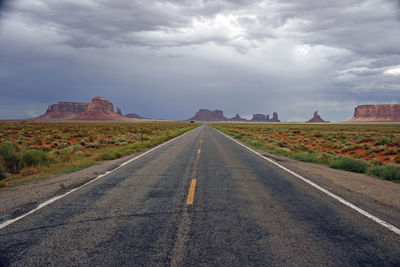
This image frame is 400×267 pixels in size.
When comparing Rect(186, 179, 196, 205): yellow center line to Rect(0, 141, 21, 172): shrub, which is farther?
Rect(0, 141, 21, 172): shrub

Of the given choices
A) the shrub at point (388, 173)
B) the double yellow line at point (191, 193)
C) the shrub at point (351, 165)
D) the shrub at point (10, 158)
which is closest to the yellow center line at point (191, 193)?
the double yellow line at point (191, 193)

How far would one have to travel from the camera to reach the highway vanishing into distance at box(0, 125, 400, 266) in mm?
2998

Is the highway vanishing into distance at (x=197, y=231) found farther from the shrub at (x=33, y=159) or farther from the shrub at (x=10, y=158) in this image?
the shrub at (x=33, y=159)

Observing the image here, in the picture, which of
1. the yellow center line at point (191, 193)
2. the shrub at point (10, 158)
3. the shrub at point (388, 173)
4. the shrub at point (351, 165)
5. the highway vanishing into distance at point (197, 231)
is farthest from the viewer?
the shrub at point (351, 165)

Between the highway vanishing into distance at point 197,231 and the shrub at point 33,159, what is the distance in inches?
226

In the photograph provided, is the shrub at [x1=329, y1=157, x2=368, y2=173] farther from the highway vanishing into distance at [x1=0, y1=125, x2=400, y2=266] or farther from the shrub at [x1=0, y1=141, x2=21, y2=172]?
the shrub at [x1=0, y1=141, x2=21, y2=172]

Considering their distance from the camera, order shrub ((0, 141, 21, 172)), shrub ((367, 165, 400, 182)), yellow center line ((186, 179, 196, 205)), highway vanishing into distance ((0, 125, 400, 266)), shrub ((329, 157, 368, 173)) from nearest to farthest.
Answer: highway vanishing into distance ((0, 125, 400, 266)), yellow center line ((186, 179, 196, 205)), shrub ((367, 165, 400, 182)), shrub ((0, 141, 21, 172)), shrub ((329, 157, 368, 173))

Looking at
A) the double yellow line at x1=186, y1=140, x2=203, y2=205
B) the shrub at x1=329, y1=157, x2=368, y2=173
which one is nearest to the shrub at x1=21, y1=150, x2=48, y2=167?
the double yellow line at x1=186, y1=140, x2=203, y2=205

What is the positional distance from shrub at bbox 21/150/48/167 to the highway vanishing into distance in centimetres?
574

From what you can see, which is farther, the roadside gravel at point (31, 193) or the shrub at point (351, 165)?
the shrub at point (351, 165)

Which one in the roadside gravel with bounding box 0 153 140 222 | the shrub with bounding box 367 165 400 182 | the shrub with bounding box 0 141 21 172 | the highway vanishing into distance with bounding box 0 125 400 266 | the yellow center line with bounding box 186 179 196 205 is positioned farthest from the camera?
the shrub with bounding box 0 141 21 172

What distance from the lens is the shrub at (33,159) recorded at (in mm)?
9930

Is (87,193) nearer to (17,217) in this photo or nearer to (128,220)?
(17,217)

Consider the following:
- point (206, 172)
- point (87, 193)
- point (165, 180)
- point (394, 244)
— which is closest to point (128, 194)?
point (87, 193)
